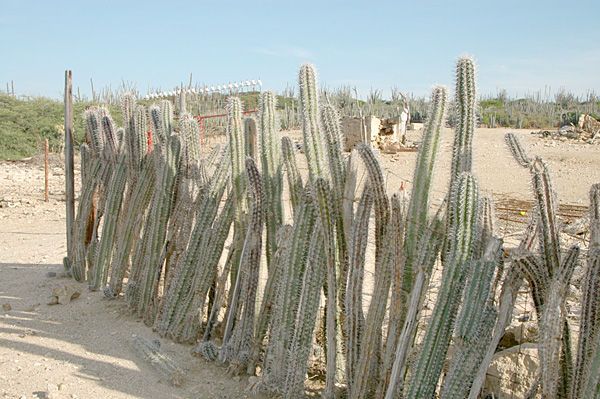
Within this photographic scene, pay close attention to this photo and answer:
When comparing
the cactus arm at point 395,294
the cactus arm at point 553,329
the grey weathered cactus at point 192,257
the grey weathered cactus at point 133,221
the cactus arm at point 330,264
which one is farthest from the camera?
the grey weathered cactus at point 133,221

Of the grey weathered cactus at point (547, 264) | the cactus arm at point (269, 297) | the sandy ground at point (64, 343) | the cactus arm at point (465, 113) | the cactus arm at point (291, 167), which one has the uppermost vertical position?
the cactus arm at point (465, 113)

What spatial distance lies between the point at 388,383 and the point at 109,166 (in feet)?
14.1

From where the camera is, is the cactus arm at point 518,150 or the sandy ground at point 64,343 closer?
the cactus arm at point 518,150

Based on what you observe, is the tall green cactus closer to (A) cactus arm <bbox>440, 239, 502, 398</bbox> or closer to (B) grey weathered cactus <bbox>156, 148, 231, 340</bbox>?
(B) grey weathered cactus <bbox>156, 148, 231, 340</bbox>

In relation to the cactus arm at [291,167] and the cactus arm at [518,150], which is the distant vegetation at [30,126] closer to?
the cactus arm at [291,167]

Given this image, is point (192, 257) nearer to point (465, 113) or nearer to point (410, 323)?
point (410, 323)

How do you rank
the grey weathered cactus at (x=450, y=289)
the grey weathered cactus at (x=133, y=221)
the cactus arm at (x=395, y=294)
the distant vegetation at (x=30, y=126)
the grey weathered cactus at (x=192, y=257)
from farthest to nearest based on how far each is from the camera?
the distant vegetation at (x=30, y=126) < the grey weathered cactus at (x=133, y=221) < the grey weathered cactus at (x=192, y=257) < the cactus arm at (x=395, y=294) < the grey weathered cactus at (x=450, y=289)

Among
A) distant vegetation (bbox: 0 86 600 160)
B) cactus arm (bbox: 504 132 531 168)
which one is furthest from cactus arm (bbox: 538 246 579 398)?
distant vegetation (bbox: 0 86 600 160)

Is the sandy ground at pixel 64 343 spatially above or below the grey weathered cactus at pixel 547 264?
below

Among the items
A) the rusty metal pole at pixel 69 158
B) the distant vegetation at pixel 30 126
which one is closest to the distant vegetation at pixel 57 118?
the distant vegetation at pixel 30 126

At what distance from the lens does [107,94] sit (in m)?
33.0

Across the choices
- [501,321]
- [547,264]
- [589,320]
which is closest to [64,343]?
[501,321]

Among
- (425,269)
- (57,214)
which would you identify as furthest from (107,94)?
(425,269)

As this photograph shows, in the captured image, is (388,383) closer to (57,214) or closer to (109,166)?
(109,166)
